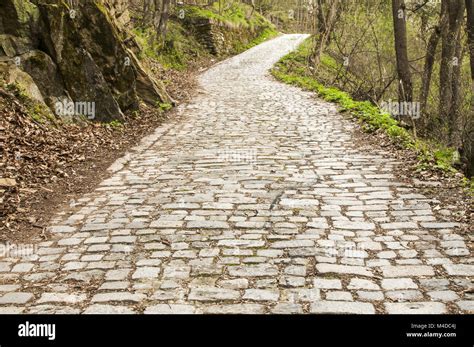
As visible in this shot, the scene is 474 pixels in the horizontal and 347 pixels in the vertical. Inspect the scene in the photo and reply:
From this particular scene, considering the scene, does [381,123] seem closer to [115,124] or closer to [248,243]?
[115,124]

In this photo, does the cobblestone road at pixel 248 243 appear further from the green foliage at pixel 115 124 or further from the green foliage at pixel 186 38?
the green foliage at pixel 186 38

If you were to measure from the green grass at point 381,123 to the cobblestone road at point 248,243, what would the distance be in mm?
679

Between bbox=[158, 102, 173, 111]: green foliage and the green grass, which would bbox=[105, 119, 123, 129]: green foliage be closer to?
bbox=[158, 102, 173, 111]: green foliage

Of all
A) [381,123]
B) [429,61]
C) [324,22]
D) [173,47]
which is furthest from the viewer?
[173,47]

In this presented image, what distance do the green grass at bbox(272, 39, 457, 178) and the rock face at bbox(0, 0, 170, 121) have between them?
19.4ft

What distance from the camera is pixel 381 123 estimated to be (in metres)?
11.1

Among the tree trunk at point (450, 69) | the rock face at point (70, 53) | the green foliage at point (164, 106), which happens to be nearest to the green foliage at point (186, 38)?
the green foliage at point (164, 106)

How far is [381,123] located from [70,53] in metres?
7.13

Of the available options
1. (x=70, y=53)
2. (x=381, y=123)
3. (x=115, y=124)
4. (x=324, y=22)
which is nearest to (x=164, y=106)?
(x=115, y=124)

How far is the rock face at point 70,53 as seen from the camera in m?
9.55

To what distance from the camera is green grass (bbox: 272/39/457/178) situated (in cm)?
833

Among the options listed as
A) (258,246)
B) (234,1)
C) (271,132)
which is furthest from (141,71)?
(234,1)

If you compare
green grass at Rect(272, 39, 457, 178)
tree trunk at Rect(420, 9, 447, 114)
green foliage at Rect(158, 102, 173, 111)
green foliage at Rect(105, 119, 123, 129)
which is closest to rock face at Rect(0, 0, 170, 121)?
green foliage at Rect(105, 119, 123, 129)
